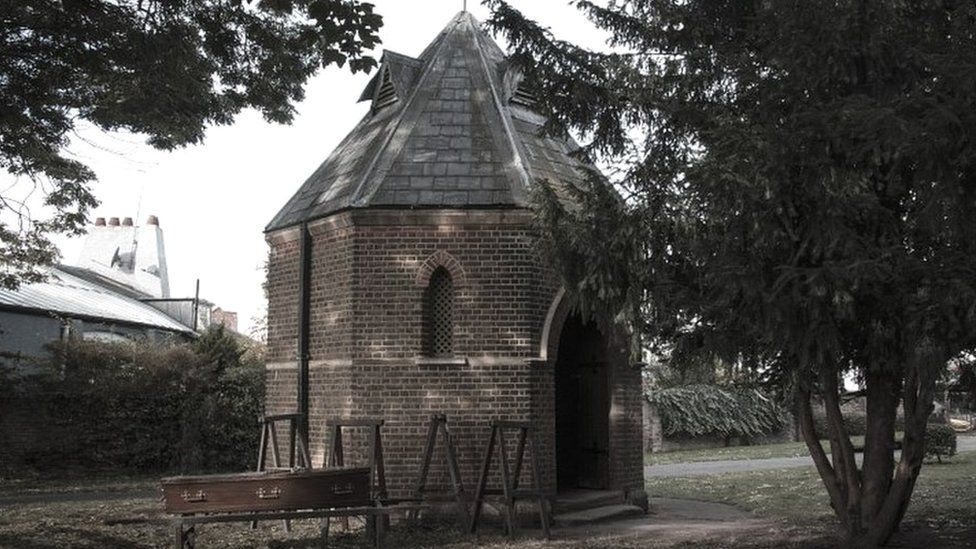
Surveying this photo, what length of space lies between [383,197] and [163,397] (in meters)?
13.2

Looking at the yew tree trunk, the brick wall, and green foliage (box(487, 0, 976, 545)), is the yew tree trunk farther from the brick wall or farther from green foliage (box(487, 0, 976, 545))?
the brick wall

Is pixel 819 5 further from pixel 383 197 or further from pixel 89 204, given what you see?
pixel 89 204

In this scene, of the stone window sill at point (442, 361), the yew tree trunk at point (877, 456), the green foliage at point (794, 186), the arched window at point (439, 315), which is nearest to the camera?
the green foliage at point (794, 186)

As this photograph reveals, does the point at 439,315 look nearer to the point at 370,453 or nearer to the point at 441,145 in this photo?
the point at 370,453

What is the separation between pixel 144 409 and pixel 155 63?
15644mm

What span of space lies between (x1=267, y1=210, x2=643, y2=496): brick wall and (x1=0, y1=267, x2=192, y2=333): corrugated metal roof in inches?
641

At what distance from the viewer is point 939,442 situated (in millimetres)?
22594

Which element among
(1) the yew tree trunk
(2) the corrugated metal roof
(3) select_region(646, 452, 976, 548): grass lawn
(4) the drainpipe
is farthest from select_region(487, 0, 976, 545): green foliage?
(2) the corrugated metal roof

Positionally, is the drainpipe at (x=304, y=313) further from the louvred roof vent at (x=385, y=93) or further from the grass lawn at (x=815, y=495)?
the grass lawn at (x=815, y=495)

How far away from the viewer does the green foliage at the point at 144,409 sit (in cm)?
2288

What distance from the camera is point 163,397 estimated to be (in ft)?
77.2

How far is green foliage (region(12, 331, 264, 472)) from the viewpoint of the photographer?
22875mm

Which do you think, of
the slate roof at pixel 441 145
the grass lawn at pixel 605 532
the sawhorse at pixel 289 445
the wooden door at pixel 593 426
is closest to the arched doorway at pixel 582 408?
the wooden door at pixel 593 426

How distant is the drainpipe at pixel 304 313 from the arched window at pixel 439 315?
6.68ft
